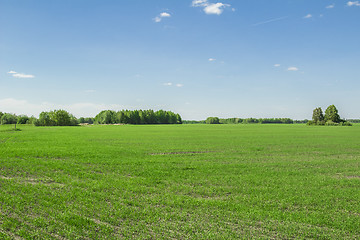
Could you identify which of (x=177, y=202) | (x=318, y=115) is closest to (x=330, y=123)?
(x=318, y=115)

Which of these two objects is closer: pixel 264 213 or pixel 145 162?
pixel 264 213

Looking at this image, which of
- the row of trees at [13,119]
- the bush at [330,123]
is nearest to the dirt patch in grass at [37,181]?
the bush at [330,123]

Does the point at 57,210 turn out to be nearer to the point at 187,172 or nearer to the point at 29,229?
the point at 29,229

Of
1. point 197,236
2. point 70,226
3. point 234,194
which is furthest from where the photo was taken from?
point 234,194

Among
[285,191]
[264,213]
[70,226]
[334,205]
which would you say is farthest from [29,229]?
[334,205]

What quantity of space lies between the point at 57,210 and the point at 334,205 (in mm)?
11661

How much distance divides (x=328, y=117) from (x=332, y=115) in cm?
254

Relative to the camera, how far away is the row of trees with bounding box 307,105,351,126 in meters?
135

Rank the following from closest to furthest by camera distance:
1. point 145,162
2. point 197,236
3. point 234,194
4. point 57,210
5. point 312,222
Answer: point 197,236
point 312,222
point 57,210
point 234,194
point 145,162

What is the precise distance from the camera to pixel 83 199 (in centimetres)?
1048

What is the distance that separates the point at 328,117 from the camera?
13862cm

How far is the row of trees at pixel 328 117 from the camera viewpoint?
5320 inches

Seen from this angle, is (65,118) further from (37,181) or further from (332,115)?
(332,115)

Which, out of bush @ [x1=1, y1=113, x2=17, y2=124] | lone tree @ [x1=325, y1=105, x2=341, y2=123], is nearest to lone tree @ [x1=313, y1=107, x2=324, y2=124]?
lone tree @ [x1=325, y1=105, x2=341, y2=123]
